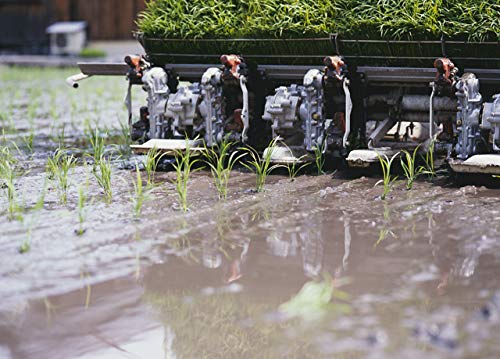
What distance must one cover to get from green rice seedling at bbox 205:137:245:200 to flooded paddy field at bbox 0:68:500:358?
7 centimetres

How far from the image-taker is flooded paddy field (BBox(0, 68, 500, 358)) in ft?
11.3

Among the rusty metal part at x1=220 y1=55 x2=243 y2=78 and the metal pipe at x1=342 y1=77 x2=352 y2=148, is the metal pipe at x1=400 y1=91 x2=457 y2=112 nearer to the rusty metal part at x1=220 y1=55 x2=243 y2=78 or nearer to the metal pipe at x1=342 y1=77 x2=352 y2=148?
the metal pipe at x1=342 y1=77 x2=352 y2=148

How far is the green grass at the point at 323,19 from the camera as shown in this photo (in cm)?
631

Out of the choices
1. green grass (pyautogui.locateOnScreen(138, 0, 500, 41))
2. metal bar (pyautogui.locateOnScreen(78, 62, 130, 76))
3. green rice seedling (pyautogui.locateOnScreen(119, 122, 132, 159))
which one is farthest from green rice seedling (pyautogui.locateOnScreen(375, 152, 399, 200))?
metal bar (pyautogui.locateOnScreen(78, 62, 130, 76))

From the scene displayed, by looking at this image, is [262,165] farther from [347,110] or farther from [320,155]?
[347,110]

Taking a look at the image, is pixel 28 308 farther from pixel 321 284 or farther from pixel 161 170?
pixel 161 170

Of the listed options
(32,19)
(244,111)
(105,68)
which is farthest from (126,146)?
(32,19)

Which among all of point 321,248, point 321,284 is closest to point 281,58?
point 321,248

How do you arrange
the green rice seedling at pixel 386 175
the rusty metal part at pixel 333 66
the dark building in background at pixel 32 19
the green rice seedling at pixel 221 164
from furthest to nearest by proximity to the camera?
the dark building in background at pixel 32 19
the rusty metal part at pixel 333 66
the green rice seedling at pixel 221 164
the green rice seedling at pixel 386 175

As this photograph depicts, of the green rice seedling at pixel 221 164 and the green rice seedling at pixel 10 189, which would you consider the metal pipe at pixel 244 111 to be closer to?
the green rice seedling at pixel 221 164

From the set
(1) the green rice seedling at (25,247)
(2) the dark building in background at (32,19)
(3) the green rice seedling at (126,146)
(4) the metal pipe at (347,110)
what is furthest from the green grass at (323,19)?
(2) the dark building in background at (32,19)

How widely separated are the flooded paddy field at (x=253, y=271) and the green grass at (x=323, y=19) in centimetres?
108

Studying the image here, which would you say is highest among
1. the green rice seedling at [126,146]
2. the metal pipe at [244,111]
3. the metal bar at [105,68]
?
the metal bar at [105,68]

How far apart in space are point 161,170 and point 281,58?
50.2 inches
